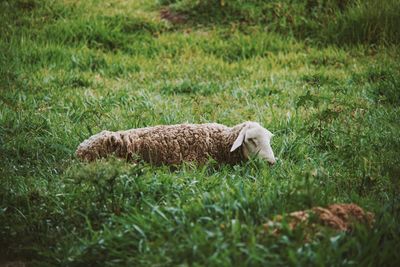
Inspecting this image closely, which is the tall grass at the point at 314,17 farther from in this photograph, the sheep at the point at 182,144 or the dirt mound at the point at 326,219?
the dirt mound at the point at 326,219

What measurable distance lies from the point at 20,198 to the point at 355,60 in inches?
199

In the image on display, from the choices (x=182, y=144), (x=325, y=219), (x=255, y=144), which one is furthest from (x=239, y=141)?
(x=325, y=219)

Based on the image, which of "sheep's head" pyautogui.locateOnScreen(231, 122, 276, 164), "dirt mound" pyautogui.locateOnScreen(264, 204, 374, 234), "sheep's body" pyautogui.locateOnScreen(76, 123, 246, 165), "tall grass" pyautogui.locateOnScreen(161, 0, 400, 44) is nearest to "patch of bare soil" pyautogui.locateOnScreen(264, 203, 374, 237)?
"dirt mound" pyautogui.locateOnScreen(264, 204, 374, 234)

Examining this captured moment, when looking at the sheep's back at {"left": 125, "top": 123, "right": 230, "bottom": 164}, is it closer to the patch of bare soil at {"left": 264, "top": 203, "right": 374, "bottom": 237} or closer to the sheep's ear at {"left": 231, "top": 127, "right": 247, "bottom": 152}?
the sheep's ear at {"left": 231, "top": 127, "right": 247, "bottom": 152}

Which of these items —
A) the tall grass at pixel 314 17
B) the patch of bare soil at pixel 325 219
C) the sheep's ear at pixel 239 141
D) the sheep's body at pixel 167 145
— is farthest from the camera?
the tall grass at pixel 314 17

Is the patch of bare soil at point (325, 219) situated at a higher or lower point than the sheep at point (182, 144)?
higher

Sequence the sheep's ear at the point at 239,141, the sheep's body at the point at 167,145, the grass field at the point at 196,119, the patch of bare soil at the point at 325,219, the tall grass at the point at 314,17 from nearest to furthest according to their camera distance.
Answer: the patch of bare soil at the point at 325,219 < the grass field at the point at 196,119 < the sheep's ear at the point at 239,141 < the sheep's body at the point at 167,145 < the tall grass at the point at 314,17

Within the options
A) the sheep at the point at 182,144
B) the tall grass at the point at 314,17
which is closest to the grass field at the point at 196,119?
the tall grass at the point at 314,17

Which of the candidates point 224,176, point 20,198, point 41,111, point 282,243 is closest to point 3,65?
point 41,111

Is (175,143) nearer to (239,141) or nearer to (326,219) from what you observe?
(239,141)

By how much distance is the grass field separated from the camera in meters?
2.73

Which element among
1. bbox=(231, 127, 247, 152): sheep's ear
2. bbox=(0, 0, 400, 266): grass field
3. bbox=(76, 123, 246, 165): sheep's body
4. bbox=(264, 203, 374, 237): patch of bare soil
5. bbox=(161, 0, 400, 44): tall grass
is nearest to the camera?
bbox=(264, 203, 374, 237): patch of bare soil

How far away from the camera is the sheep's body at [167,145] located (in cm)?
396

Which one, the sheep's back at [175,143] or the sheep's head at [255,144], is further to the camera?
the sheep's back at [175,143]
